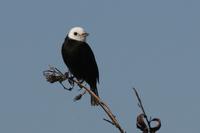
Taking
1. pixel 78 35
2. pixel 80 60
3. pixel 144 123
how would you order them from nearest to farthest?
pixel 144 123
pixel 80 60
pixel 78 35

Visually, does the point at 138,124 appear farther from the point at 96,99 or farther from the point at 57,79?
the point at 57,79

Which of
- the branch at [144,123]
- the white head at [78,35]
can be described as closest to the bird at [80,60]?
the white head at [78,35]

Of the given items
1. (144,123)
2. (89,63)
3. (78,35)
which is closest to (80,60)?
(89,63)

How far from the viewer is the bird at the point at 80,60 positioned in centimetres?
893

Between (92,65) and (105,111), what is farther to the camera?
(92,65)

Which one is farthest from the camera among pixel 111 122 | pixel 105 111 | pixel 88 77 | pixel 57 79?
pixel 88 77

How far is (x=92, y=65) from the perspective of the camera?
29.9ft

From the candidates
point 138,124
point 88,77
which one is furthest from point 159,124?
point 88,77

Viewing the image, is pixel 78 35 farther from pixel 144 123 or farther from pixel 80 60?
pixel 144 123

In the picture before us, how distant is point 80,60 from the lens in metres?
9.08

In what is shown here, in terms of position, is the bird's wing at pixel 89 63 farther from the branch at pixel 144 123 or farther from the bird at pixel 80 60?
the branch at pixel 144 123

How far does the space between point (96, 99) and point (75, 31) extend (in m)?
7.46

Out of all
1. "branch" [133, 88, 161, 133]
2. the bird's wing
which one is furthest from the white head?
"branch" [133, 88, 161, 133]

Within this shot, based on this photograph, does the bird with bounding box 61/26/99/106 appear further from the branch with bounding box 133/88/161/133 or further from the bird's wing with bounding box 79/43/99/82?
the branch with bounding box 133/88/161/133
